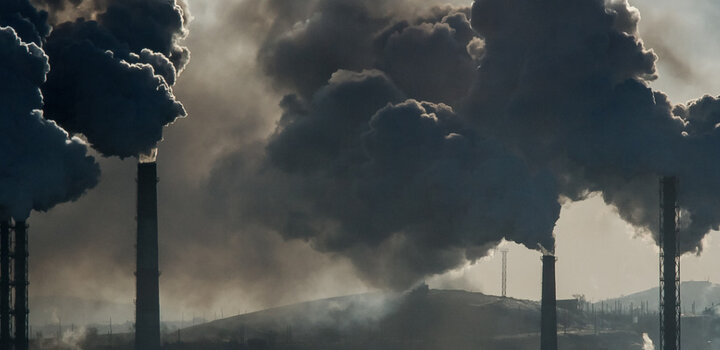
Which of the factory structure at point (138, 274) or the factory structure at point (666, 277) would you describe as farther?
the factory structure at point (666, 277)

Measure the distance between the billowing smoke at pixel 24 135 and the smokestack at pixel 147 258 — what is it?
1091 cm

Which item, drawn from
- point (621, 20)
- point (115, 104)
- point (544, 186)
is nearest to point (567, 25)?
point (621, 20)

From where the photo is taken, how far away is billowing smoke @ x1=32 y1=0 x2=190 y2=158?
90125 mm

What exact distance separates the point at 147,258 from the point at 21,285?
34.0 feet

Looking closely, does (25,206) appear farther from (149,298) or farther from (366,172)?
(366,172)

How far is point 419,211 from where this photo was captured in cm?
10969

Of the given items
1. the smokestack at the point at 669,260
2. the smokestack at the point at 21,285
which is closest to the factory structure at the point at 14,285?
the smokestack at the point at 21,285

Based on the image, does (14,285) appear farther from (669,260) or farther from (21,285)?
(669,260)

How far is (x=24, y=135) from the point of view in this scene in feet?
269

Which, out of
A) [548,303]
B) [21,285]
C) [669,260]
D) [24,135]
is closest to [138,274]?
[21,285]

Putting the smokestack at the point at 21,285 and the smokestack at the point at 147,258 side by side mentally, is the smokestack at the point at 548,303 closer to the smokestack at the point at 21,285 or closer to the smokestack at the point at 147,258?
the smokestack at the point at 147,258

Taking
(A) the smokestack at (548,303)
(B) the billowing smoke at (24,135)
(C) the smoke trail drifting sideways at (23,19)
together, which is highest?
(C) the smoke trail drifting sideways at (23,19)

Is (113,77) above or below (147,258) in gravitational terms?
above

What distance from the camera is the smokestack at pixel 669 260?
11356 cm
